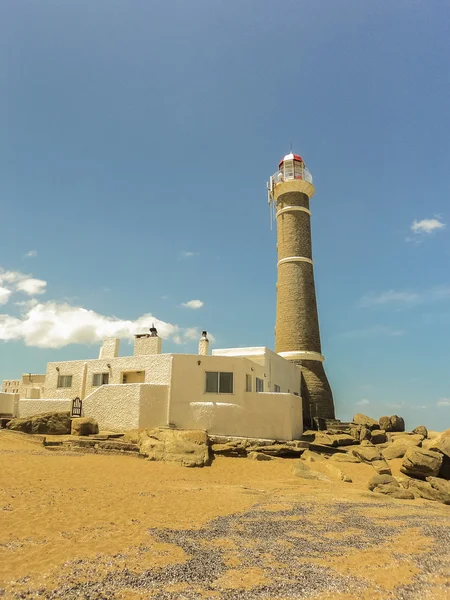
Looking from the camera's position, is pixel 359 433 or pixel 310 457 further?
pixel 359 433

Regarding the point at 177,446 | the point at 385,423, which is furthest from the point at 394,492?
the point at 385,423

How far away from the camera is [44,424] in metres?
24.0

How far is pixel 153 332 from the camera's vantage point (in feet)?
95.9

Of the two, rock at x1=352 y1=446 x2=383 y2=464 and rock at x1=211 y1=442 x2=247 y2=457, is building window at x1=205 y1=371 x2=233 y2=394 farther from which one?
rock at x1=352 y1=446 x2=383 y2=464

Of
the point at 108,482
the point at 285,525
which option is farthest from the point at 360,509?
the point at 108,482

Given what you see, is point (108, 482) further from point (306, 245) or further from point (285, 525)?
→ point (306, 245)

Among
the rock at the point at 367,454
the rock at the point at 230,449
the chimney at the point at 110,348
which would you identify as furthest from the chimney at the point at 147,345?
the rock at the point at 367,454

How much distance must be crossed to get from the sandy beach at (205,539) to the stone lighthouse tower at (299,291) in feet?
58.8

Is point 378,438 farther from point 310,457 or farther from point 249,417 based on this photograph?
point 249,417

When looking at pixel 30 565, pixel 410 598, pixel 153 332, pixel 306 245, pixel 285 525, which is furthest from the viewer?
pixel 306 245

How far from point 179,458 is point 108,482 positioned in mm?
5362

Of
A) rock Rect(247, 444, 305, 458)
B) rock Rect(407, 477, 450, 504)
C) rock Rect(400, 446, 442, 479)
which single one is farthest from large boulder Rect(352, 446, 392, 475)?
rock Rect(407, 477, 450, 504)

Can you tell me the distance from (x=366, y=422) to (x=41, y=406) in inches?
920

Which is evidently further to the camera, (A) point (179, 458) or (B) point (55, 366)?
(B) point (55, 366)
